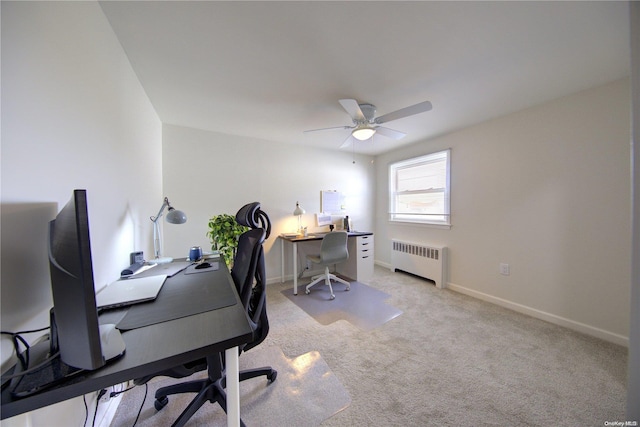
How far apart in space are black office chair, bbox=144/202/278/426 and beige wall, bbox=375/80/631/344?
2838 mm

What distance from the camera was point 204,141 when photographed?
295 centimetres

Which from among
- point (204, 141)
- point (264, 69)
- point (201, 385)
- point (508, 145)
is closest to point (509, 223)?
point (508, 145)

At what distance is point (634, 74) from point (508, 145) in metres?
1.82

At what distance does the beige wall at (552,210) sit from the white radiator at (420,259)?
0.18 metres

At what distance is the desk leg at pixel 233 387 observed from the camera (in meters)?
0.82

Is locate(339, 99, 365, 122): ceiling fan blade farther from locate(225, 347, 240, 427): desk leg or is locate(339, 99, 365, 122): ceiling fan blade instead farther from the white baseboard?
the white baseboard

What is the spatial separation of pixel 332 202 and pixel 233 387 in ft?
10.9

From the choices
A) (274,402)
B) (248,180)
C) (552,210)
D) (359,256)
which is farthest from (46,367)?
(552,210)

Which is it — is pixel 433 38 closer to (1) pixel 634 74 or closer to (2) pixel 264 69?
(1) pixel 634 74

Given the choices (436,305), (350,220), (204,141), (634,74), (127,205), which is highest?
(204,141)

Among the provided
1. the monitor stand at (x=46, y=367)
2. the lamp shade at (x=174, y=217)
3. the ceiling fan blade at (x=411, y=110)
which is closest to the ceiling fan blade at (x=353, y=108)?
the ceiling fan blade at (x=411, y=110)

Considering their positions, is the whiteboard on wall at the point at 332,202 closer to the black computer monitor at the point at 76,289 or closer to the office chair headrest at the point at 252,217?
the office chair headrest at the point at 252,217

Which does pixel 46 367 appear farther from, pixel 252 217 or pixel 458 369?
pixel 458 369

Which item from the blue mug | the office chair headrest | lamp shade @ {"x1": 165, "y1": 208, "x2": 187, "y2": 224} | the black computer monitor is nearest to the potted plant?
the blue mug
